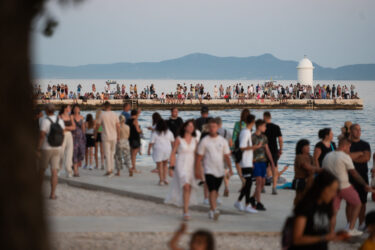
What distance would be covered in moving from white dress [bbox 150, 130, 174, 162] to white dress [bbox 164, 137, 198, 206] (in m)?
3.76

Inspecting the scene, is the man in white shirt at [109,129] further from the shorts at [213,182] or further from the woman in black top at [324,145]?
the woman in black top at [324,145]

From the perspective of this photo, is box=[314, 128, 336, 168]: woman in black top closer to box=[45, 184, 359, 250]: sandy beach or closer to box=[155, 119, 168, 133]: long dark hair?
box=[45, 184, 359, 250]: sandy beach

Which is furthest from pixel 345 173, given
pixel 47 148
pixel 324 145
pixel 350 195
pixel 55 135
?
pixel 47 148

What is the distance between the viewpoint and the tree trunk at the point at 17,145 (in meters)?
3.73

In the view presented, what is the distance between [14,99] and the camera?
152 inches

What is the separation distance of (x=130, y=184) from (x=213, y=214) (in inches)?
173

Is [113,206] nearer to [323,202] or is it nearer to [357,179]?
[357,179]

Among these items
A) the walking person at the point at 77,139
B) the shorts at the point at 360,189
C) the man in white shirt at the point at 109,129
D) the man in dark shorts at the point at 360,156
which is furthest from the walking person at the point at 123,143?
the shorts at the point at 360,189

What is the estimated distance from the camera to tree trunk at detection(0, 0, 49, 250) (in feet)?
12.2

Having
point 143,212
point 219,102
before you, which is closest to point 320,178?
point 143,212

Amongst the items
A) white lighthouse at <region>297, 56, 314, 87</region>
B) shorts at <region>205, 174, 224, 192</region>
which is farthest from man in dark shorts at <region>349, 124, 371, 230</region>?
white lighthouse at <region>297, 56, 314, 87</region>

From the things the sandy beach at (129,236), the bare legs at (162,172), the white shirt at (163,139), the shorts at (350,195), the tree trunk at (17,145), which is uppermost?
the tree trunk at (17,145)

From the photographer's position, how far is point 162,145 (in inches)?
599

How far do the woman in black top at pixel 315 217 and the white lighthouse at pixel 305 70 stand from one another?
80784 millimetres
